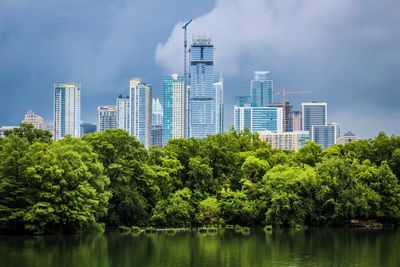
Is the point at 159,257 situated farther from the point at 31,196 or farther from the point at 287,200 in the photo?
the point at 287,200

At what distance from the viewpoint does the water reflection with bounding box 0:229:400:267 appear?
3444 cm

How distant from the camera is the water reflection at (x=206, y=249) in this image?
34.4 meters

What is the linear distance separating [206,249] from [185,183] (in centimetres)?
1948

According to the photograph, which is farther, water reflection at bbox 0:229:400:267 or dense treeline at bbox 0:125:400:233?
dense treeline at bbox 0:125:400:233

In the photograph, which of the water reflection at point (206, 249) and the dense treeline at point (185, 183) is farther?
the dense treeline at point (185, 183)

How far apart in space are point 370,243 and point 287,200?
40.3ft

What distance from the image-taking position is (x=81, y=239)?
45.6 metres

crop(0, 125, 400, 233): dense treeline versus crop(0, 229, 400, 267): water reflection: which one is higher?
crop(0, 125, 400, 233): dense treeline

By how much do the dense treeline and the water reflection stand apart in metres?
2.42

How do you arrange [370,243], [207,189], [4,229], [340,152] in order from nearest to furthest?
[370,243] < [4,229] < [207,189] < [340,152]

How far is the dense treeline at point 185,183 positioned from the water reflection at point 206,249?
242 centimetres

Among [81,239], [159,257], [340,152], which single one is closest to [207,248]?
[159,257]

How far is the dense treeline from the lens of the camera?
4675 centimetres

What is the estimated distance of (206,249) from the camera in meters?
40.4
